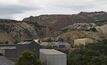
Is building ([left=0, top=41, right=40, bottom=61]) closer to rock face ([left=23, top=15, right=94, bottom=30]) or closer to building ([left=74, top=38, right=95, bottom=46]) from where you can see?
building ([left=74, top=38, right=95, bottom=46])

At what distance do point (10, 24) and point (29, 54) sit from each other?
2104 inches

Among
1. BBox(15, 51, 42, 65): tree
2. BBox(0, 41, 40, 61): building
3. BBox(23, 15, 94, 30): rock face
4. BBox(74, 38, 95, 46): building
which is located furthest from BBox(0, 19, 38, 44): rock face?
BBox(15, 51, 42, 65): tree

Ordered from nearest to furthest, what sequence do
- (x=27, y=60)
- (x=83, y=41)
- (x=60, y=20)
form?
1. (x=27, y=60)
2. (x=83, y=41)
3. (x=60, y=20)

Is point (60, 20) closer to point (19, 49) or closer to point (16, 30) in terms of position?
point (16, 30)

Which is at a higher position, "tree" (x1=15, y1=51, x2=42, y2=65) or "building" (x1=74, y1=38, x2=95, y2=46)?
"tree" (x1=15, y1=51, x2=42, y2=65)

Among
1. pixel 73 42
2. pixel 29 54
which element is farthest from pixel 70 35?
pixel 29 54

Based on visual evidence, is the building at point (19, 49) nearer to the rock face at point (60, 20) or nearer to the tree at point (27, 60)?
the tree at point (27, 60)

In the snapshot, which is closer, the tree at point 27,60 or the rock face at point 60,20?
the tree at point 27,60

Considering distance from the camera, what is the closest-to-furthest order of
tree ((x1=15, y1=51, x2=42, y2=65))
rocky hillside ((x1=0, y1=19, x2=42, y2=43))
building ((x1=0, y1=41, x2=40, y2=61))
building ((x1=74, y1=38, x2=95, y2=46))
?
tree ((x1=15, y1=51, x2=42, y2=65)) < building ((x1=0, y1=41, x2=40, y2=61)) < building ((x1=74, y1=38, x2=95, y2=46)) < rocky hillside ((x1=0, y1=19, x2=42, y2=43))

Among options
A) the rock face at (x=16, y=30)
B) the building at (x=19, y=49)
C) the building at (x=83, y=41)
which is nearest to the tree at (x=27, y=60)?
the building at (x=19, y=49)

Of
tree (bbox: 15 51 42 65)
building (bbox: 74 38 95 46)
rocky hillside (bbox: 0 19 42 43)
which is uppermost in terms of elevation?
tree (bbox: 15 51 42 65)

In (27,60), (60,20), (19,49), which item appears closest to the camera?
(27,60)

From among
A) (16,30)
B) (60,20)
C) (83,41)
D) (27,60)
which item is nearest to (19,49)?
(27,60)

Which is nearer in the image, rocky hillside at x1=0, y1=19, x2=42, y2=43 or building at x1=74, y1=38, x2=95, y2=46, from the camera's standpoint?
building at x1=74, y1=38, x2=95, y2=46
